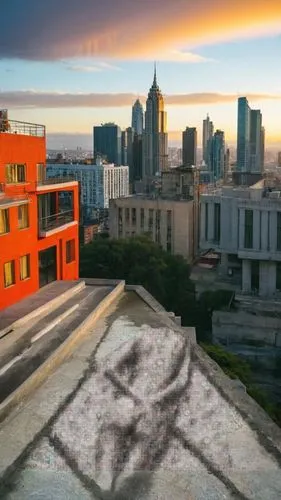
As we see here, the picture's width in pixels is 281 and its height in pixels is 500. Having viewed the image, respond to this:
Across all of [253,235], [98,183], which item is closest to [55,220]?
[253,235]

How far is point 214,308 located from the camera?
29.9m

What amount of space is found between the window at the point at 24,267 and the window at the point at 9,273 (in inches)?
16.4

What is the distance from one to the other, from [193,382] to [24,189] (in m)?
6.16

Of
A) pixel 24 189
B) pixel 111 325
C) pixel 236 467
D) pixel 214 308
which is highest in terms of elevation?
pixel 24 189

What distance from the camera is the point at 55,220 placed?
16.1m

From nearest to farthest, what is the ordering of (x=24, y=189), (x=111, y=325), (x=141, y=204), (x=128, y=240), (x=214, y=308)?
(x=111, y=325) → (x=24, y=189) → (x=128, y=240) → (x=214, y=308) → (x=141, y=204)

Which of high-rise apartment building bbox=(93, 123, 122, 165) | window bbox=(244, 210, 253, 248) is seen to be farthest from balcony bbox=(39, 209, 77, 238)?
high-rise apartment building bbox=(93, 123, 122, 165)

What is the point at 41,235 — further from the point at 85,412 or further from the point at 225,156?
the point at 225,156

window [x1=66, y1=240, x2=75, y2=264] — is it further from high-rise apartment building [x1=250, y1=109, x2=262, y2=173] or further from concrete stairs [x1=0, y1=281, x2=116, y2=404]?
high-rise apartment building [x1=250, y1=109, x2=262, y2=173]

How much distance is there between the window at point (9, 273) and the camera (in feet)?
43.3

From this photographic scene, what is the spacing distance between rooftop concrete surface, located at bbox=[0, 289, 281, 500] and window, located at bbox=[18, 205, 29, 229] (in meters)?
3.68

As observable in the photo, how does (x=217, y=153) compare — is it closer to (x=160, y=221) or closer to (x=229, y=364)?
(x=160, y=221)

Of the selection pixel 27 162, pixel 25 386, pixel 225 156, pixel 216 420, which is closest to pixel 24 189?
pixel 27 162

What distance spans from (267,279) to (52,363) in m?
22.2
